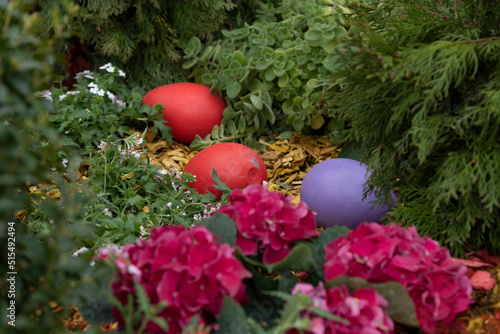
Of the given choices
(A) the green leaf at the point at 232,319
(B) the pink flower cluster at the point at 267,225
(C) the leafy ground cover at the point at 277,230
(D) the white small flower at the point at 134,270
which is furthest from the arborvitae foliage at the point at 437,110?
(D) the white small flower at the point at 134,270

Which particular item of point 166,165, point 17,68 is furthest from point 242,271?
point 166,165

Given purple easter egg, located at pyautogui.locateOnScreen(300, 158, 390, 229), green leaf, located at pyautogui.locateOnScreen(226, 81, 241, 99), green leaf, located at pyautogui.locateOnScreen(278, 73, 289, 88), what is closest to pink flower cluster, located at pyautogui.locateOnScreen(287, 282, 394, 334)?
purple easter egg, located at pyautogui.locateOnScreen(300, 158, 390, 229)

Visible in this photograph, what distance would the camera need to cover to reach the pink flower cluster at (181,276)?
→ 113 centimetres

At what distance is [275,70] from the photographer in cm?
301

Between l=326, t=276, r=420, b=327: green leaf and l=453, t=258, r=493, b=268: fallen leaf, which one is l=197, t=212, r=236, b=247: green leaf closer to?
l=326, t=276, r=420, b=327: green leaf

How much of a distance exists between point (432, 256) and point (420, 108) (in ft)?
1.93

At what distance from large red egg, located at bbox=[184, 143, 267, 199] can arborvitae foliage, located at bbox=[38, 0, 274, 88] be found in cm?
128

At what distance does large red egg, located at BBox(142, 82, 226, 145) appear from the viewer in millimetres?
3195

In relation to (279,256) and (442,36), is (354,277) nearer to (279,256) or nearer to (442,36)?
(279,256)

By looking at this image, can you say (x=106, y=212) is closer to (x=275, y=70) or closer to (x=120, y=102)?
(x=120, y=102)

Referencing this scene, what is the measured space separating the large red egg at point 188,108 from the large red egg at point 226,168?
637 millimetres

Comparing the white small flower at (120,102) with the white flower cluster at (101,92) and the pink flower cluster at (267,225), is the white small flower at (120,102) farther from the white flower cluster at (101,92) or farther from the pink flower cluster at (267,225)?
the pink flower cluster at (267,225)

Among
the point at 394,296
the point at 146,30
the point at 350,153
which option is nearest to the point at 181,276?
the point at 394,296

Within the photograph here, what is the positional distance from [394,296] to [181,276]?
58 cm
